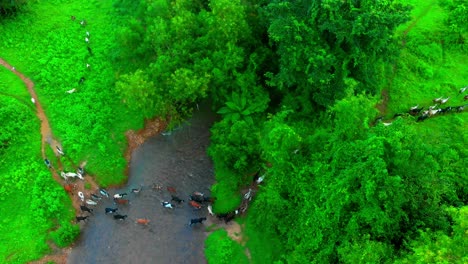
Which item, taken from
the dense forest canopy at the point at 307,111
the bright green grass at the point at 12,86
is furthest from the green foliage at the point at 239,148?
the bright green grass at the point at 12,86

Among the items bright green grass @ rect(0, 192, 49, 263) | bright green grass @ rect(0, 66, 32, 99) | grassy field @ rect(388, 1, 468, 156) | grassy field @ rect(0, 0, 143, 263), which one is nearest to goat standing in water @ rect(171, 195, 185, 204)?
grassy field @ rect(0, 0, 143, 263)

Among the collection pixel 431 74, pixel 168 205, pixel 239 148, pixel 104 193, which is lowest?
pixel 168 205

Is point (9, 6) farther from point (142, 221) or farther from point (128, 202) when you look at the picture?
point (142, 221)

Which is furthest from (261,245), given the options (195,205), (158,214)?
(158,214)

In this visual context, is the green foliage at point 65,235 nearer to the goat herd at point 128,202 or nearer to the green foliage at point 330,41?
the goat herd at point 128,202

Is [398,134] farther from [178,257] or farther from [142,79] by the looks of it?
[142,79]

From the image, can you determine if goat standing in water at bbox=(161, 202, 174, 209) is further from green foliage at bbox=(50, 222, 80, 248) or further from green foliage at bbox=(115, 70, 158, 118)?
green foliage at bbox=(115, 70, 158, 118)
